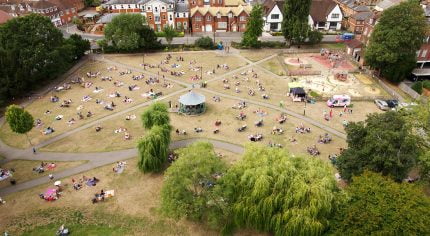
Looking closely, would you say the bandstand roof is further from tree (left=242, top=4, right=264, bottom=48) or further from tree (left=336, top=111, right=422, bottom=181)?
tree (left=242, top=4, right=264, bottom=48)

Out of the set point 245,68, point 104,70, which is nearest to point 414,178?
point 245,68

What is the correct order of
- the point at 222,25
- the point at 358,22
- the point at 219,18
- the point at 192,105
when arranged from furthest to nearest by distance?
the point at 222,25 < the point at 219,18 < the point at 358,22 < the point at 192,105

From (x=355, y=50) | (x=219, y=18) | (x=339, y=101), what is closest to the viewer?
(x=339, y=101)

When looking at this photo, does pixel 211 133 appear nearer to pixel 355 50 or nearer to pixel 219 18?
pixel 355 50

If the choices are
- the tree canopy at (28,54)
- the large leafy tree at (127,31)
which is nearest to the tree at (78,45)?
the large leafy tree at (127,31)

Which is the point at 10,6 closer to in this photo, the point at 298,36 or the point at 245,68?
the point at 245,68

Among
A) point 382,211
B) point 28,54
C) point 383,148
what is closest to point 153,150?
point 382,211
